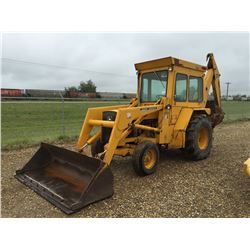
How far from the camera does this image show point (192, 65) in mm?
6457

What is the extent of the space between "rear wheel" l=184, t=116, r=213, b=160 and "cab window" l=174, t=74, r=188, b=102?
688 millimetres

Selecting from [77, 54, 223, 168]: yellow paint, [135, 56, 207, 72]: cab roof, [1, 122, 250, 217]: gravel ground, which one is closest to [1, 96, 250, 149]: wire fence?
[1, 122, 250, 217]: gravel ground

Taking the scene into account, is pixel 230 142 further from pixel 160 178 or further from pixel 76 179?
pixel 76 179

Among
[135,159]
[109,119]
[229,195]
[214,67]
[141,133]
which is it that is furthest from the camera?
[214,67]

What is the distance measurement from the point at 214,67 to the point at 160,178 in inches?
170

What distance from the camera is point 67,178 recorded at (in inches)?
184

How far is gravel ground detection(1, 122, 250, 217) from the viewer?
3.82 meters

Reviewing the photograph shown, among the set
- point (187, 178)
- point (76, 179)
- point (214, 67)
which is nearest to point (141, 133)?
point (187, 178)

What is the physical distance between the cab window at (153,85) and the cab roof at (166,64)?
0.18 meters

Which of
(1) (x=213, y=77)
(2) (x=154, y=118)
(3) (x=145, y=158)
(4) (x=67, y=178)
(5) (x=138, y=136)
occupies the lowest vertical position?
(4) (x=67, y=178)

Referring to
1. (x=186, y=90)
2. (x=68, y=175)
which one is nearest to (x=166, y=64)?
(x=186, y=90)

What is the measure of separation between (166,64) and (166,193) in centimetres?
310

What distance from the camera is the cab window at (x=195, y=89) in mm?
6579

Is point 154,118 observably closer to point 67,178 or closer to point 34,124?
point 67,178
